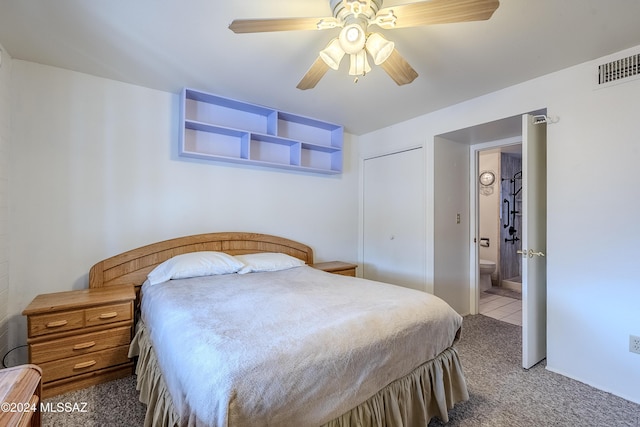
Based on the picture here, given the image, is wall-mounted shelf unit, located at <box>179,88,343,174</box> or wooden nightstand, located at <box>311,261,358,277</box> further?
wooden nightstand, located at <box>311,261,358,277</box>

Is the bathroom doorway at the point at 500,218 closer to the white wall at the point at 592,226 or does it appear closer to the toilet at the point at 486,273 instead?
the toilet at the point at 486,273

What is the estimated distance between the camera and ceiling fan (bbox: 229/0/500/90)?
128cm

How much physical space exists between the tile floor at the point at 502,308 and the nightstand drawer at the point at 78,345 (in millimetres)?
3843

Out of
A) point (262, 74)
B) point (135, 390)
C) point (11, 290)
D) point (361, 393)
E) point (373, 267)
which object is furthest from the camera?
point (373, 267)

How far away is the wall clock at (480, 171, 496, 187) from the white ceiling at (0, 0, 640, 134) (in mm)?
3062

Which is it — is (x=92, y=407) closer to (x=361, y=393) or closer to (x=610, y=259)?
(x=361, y=393)

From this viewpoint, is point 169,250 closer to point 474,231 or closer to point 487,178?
point 474,231

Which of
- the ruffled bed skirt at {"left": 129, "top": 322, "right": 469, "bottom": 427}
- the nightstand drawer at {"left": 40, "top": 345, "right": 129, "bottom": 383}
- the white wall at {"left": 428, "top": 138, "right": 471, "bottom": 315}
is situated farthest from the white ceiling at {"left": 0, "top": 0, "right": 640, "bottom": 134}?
the nightstand drawer at {"left": 40, "top": 345, "right": 129, "bottom": 383}

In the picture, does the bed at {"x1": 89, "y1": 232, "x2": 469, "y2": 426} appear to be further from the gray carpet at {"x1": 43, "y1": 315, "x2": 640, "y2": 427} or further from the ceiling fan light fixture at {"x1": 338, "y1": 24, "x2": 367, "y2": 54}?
the ceiling fan light fixture at {"x1": 338, "y1": 24, "x2": 367, "y2": 54}

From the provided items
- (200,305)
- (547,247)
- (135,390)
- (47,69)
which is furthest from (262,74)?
(547,247)

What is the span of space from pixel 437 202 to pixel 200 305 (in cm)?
262

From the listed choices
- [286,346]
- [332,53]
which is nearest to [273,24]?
[332,53]

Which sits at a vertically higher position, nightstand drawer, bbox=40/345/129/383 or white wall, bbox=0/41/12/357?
white wall, bbox=0/41/12/357

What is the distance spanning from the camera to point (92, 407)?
1.79 meters
